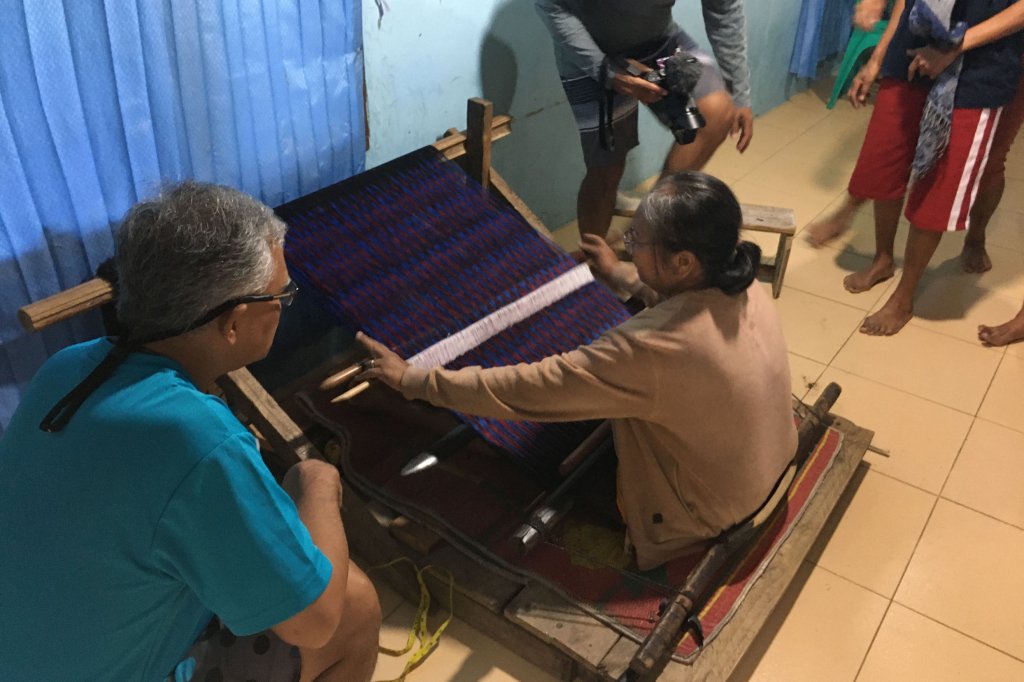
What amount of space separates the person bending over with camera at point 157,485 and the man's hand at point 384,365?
0.63 m

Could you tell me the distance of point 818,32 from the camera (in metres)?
5.45

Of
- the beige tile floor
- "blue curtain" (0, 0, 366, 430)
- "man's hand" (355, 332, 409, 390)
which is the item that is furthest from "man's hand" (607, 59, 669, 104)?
"man's hand" (355, 332, 409, 390)

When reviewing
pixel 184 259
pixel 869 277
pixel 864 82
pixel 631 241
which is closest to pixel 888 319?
pixel 869 277

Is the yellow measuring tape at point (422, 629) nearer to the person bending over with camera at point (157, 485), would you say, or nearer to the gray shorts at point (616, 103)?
the person bending over with camera at point (157, 485)

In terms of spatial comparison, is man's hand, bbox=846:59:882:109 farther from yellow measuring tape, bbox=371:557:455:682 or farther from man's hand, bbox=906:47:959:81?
yellow measuring tape, bbox=371:557:455:682

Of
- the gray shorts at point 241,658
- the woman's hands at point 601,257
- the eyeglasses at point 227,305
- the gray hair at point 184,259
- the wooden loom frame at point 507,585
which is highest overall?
the gray hair at point 184,259

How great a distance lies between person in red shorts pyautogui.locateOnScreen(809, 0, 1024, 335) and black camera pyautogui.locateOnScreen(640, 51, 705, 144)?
3.16ft

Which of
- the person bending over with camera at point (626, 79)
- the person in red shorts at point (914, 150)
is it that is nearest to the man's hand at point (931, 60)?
the person in red shorts at point (914, 150)

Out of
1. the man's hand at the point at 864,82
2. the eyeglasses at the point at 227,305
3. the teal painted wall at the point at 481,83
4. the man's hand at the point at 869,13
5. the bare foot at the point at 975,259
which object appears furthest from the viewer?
the bare foot at the point at 975,259

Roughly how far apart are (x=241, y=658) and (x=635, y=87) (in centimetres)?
203

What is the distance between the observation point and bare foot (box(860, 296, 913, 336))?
3.37 meters

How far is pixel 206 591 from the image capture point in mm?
1157

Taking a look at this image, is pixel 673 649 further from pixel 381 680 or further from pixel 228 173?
pixel 228 173

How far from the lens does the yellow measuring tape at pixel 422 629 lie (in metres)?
2.07
